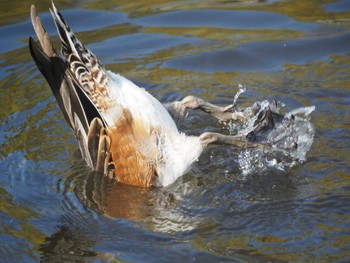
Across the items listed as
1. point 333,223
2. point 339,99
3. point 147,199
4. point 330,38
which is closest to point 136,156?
point 147,199

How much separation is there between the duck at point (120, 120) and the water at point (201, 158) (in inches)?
8.7

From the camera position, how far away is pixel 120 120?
19.1 feet

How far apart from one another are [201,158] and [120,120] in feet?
3.13

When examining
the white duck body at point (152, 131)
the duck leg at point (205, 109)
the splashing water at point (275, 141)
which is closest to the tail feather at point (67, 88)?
the white duck body at point (152, 131)

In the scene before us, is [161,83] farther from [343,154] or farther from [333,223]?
[333,223]

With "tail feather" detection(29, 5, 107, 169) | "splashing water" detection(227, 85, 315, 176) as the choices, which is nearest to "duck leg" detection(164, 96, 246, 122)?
"splashing water" detection(227, 85, 315, 176)

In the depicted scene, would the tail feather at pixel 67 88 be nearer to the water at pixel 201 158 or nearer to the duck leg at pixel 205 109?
the water at pixel 201 158

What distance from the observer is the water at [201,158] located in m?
5.08

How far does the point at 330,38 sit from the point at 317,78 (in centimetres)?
121

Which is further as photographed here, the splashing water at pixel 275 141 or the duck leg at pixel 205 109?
the duck leg at pixel 205 109

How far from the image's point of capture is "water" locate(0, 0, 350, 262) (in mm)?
5078

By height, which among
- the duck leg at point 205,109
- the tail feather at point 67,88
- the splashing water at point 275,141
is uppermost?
the tail feather at point 67,88

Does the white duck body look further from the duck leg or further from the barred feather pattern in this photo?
the duck leg

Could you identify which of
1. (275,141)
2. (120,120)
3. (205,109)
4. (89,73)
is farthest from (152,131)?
(275,141)
